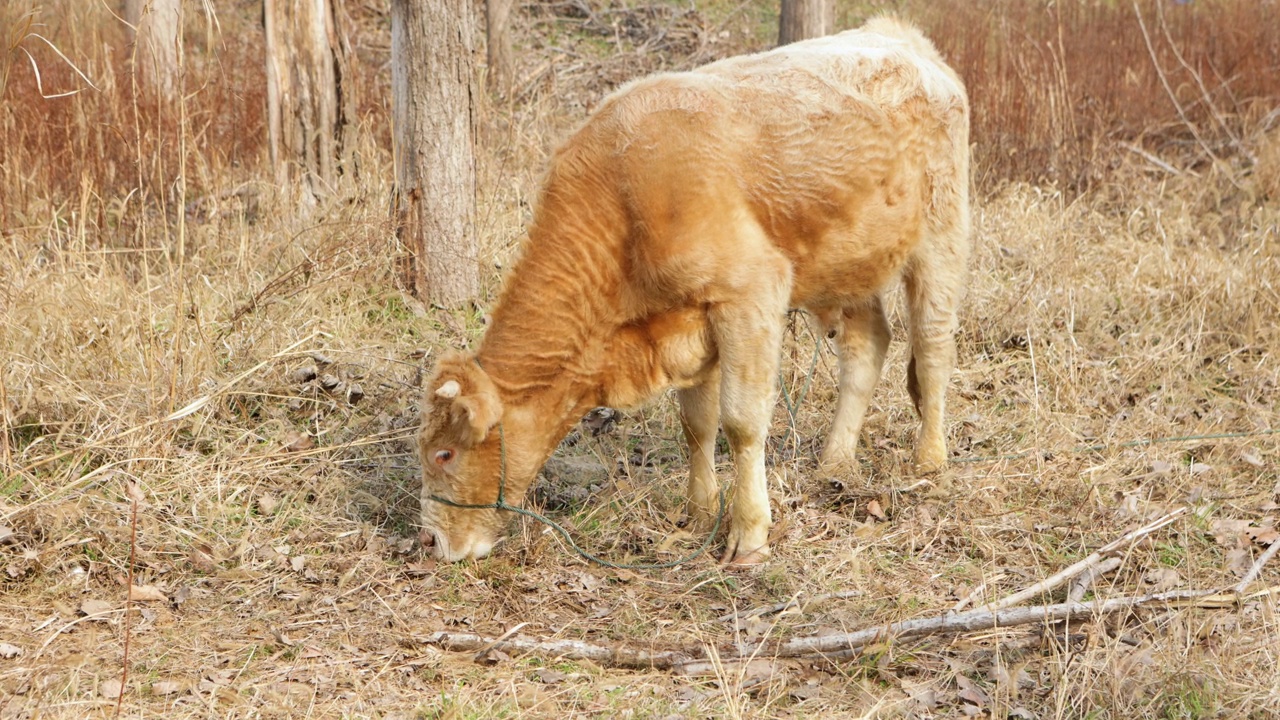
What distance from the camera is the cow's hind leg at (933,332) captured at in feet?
20.8

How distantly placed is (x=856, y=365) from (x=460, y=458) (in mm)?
2504

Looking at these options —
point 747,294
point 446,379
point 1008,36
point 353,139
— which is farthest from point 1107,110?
point 446,379

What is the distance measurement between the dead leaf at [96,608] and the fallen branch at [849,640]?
1566 mm

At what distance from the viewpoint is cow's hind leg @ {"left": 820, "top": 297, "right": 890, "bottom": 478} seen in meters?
6.59

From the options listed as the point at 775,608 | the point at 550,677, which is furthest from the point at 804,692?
the point at 550,677

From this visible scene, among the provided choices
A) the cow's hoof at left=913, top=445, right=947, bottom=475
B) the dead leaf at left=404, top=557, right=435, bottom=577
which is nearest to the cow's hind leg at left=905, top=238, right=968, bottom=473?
the cow's hoof at left=913, top=445, right=947, bottom=475

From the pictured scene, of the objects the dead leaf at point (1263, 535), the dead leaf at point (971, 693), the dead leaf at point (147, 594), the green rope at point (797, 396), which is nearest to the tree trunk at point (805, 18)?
the green rope at point (797, 396)

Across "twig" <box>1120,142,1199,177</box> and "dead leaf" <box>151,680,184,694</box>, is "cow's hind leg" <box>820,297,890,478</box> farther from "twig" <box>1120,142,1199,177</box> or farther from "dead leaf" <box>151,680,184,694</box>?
"twig" <box>1120,142,1199,177</box>

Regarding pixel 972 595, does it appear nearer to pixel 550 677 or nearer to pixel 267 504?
pixel 550 677

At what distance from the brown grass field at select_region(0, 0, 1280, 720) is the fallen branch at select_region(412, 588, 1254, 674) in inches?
1.8

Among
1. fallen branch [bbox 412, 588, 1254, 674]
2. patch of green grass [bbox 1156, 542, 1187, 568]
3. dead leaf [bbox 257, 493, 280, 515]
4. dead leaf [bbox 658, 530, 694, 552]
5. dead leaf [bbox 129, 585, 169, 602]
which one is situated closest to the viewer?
fallen branch [bbox 412, 588, 1254, 674]

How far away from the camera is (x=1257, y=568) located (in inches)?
190

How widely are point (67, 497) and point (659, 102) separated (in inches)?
126

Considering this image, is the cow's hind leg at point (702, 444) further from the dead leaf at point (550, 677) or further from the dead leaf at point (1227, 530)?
the dead leaf at point (1227, 530)
